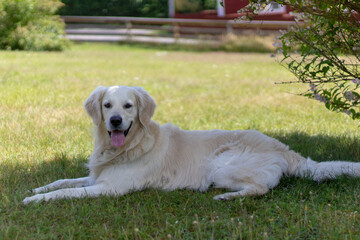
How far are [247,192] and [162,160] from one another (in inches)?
33.7

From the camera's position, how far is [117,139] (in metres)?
3.73

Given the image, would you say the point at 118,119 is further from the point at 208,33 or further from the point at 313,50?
the point at 208,33

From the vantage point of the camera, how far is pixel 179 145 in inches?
162

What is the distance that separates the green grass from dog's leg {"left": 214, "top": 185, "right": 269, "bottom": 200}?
0.18ft

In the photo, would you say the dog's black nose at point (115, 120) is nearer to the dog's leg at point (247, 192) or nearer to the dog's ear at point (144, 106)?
the dog's ear at point (144, 106)

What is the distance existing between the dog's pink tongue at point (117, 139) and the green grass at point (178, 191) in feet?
1.49

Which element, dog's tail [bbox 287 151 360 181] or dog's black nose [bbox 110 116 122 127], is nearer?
dog's black nose [bbox 110 116 122 127]

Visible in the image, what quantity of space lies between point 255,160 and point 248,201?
51cm

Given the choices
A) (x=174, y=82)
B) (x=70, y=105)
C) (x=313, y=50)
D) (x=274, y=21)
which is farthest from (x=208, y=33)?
(x=313, y=50)

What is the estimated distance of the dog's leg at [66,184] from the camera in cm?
374

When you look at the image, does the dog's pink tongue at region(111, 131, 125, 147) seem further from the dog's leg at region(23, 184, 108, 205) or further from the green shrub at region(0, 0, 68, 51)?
the green shrub at region(0, 0, 68, 51)

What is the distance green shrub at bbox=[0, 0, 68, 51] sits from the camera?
16297mm

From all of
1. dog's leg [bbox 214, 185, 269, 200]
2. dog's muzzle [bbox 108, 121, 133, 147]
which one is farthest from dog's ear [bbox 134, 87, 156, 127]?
dog's leg [bbox 214, 185, 269, 200]

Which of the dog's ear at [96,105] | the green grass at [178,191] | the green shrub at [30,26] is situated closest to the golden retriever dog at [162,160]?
the dog's ear at [96,105]
